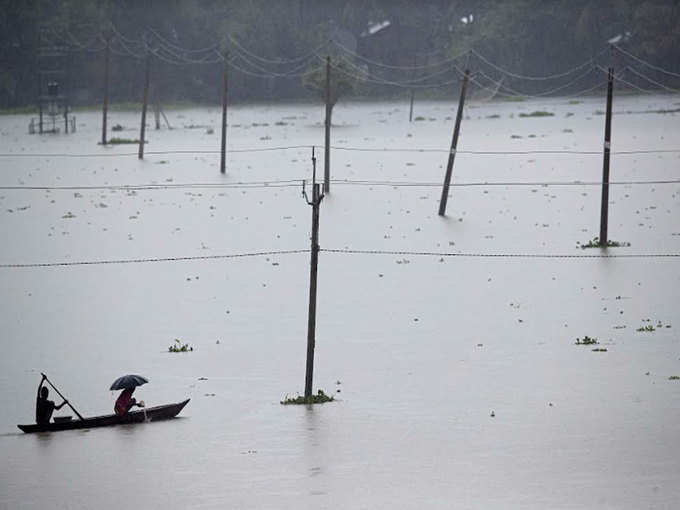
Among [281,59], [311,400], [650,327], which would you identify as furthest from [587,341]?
[281,59]

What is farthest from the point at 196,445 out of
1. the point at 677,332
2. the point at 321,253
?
the point at 321,253

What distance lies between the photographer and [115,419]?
83.9ft

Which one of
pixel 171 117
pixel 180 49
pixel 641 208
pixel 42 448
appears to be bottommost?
pixel 42 448

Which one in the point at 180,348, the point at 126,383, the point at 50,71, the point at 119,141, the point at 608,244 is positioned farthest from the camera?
the point at 50,71

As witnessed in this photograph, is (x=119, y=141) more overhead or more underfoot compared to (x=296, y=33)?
more underfoot

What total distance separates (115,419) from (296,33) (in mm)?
133566

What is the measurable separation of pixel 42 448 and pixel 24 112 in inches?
4895

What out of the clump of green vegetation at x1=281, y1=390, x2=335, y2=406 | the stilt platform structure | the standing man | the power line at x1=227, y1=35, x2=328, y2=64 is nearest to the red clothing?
the standing man

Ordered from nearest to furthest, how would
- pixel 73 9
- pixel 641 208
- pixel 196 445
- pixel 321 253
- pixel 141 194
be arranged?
pixel 196 445 → pixel 321 253 → pixel 641 208 → pixel 141 194 → pixel 73 9

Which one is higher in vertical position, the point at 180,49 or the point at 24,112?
the point at 180,49

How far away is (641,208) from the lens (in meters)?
59.6

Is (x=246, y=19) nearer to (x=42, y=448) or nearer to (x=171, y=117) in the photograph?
(x=171, y=117)

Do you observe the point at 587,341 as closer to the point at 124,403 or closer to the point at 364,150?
the point at 124,403

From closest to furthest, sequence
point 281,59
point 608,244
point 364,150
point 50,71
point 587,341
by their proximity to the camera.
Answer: point 587,341, point 608,244, point 364,150, point 50,71, point 281,59
